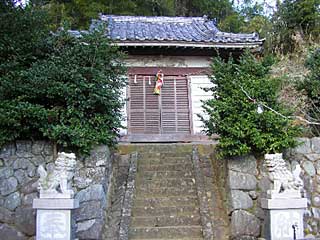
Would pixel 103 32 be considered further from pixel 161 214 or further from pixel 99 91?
pixel 161 214

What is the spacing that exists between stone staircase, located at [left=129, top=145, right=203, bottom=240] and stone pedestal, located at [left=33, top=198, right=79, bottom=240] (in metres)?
1.22

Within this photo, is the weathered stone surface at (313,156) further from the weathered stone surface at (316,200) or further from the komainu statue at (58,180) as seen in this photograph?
the komainu statue at (58,180)

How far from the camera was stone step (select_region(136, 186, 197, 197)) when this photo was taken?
702cm

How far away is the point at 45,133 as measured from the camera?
616 cm

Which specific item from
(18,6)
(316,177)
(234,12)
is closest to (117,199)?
(316,177)

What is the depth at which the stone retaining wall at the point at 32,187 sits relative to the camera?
19.8ft

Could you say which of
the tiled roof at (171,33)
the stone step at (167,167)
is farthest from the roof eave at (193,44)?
the stone step at (167,167)


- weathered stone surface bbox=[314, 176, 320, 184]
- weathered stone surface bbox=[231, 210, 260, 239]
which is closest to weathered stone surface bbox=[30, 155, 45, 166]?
weathered stone surface bbox=[231, 210, 260, 239]

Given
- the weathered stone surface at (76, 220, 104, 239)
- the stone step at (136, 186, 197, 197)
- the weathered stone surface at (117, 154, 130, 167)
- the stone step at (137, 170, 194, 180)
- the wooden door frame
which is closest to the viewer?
the weathered stone surface at (76, 220, 104, 239)

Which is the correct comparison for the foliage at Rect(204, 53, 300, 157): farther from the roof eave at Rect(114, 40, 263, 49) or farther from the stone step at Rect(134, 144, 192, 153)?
the roof eave at Rect(114, 40, 263, 49)

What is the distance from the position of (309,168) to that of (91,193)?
4045 mm

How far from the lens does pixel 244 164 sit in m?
6.57

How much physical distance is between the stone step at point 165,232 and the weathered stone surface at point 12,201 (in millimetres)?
2015

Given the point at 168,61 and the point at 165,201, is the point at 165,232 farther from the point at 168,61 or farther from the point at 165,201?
the point at 168,61
